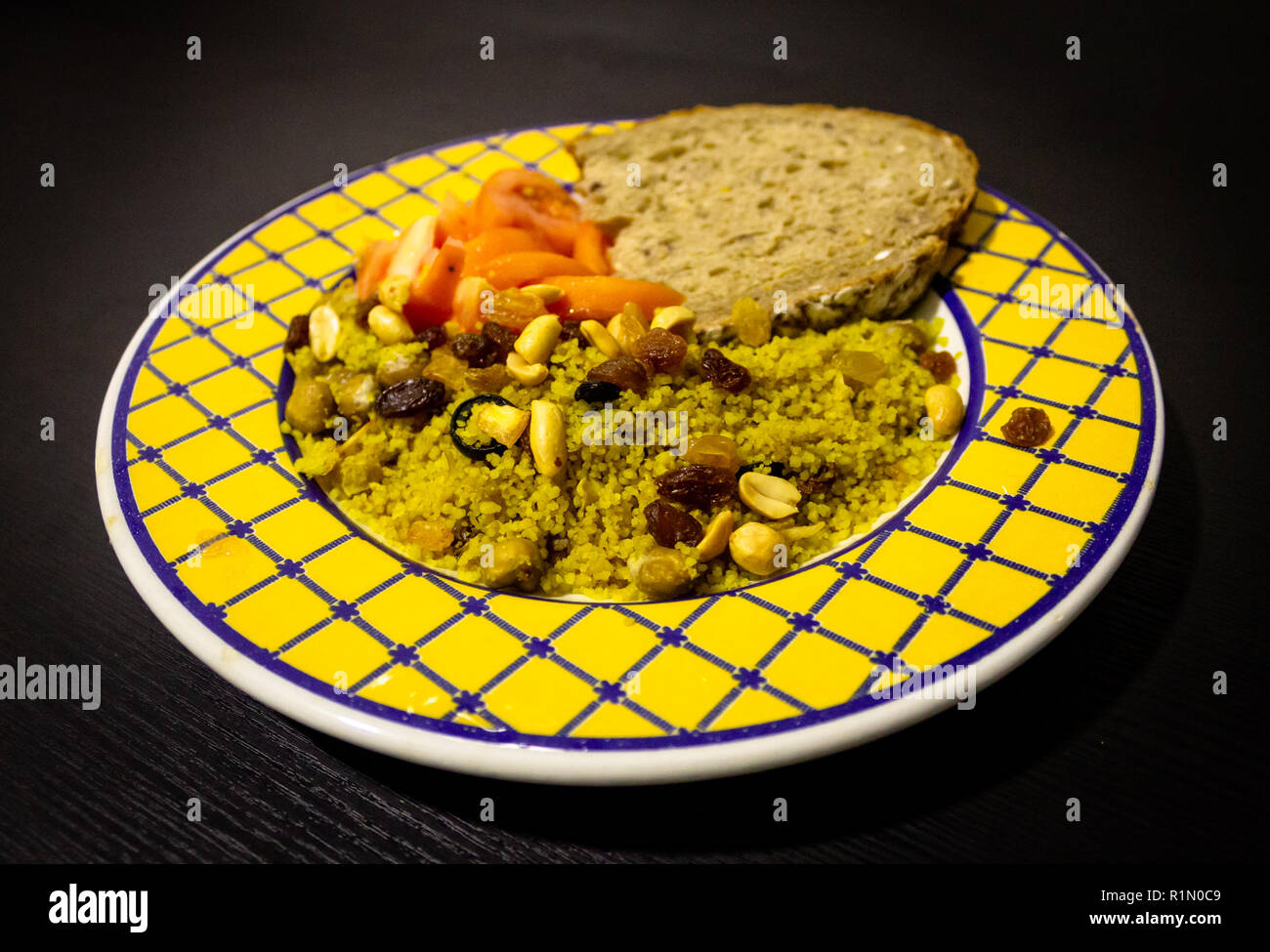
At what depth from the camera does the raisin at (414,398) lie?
2.35 m

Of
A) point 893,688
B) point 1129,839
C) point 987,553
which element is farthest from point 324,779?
point 1129,839

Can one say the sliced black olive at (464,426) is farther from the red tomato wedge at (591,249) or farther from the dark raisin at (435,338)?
the red tomato wedge at (591,249)

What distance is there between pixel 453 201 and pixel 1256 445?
2.61 metres

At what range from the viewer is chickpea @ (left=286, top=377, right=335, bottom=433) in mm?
2486

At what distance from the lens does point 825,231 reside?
3.02 m

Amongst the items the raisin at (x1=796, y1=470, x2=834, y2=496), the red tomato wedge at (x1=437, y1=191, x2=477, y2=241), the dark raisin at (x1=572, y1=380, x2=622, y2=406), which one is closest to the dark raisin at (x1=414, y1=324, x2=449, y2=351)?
the red tomato wedge at (x1=437, y1=191, x2=477, y2=241)

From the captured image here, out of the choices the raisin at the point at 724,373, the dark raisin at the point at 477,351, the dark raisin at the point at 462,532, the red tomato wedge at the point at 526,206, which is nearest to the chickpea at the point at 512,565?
the dark raisin at the point at 462,532

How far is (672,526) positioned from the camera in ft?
6.86

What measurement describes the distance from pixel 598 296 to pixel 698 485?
30.2 inches

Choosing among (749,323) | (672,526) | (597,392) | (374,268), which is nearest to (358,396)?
(374,268)

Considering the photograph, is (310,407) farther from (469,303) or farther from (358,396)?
(469,303)

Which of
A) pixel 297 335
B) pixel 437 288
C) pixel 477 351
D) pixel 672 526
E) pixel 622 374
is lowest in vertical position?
pixel 672 526

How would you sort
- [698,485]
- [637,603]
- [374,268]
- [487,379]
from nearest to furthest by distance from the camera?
[637,603]
[698,485]
[487,379]
[374,268]

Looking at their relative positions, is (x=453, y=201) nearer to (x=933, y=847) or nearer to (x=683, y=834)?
(x=683, y=834)
